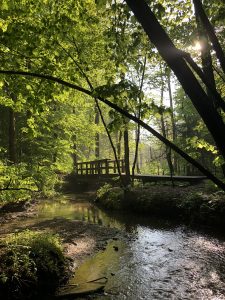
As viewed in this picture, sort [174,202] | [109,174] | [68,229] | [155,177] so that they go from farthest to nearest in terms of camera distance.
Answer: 1. [109,174]
2. [155,177]
3. [174,202]
4. [68,229]

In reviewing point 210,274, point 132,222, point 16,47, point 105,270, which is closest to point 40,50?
point 16,47

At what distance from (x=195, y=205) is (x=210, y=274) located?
5350 mm

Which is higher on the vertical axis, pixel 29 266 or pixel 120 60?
pixel 120 60

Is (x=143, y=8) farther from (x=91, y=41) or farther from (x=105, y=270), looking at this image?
(x=91, y=41)

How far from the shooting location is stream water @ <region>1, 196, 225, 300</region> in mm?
6375

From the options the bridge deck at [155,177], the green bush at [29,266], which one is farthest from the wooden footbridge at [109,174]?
the green bush at [29,266]

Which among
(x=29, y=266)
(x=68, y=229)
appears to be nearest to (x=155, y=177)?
(x=68, y=229)

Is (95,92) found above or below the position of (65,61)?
below

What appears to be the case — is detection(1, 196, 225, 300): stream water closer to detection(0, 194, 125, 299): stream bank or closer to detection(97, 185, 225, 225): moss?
detection(0, 194, 125, 299): stream bank

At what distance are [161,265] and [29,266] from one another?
3.44 meters

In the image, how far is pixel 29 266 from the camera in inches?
253

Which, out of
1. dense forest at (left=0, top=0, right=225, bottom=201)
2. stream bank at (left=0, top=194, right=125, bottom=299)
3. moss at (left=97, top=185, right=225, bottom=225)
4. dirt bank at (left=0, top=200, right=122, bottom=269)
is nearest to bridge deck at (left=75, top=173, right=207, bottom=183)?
moss at (left=97, top=185, right=225, bottom=225)

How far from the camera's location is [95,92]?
9.07ft

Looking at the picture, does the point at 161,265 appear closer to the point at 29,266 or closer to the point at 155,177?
the point at 29,266
